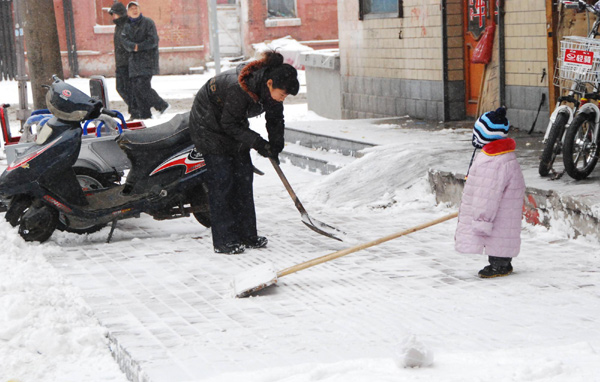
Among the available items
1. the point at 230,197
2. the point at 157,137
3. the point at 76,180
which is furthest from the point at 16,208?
the point at 230,197

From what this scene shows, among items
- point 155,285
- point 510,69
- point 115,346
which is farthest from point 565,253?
point 510,69

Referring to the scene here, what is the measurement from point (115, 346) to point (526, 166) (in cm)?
460

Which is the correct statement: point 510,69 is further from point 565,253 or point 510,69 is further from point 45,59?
point 45,59

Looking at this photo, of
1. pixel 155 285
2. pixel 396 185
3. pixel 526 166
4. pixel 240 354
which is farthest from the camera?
pixel 396 185

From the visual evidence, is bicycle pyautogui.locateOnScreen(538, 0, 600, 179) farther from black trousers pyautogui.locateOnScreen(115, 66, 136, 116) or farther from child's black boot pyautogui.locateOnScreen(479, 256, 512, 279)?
black trousers pyautogui.locateOnScreen(115, 66, 136, 116)

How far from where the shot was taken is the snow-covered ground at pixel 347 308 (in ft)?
13.2

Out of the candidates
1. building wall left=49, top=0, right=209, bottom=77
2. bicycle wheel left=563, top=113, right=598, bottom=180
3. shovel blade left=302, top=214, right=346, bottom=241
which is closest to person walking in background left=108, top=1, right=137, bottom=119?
shovel blade left=302, top=214, right=346, bottom=241

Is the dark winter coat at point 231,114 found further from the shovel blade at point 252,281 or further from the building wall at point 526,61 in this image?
the building wall at point 526,61

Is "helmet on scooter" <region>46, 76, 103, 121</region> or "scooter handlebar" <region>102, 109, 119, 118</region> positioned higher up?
"helmet on scooter" <region>46, 76, 103, 121</region>

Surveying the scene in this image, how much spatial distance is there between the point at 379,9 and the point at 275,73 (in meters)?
7.33

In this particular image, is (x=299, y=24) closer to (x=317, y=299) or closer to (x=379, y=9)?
(x=379, y=9)

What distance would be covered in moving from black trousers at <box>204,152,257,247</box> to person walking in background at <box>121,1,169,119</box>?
8441 mm

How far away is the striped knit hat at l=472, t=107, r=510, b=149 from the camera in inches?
222

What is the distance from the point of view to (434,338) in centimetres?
447
